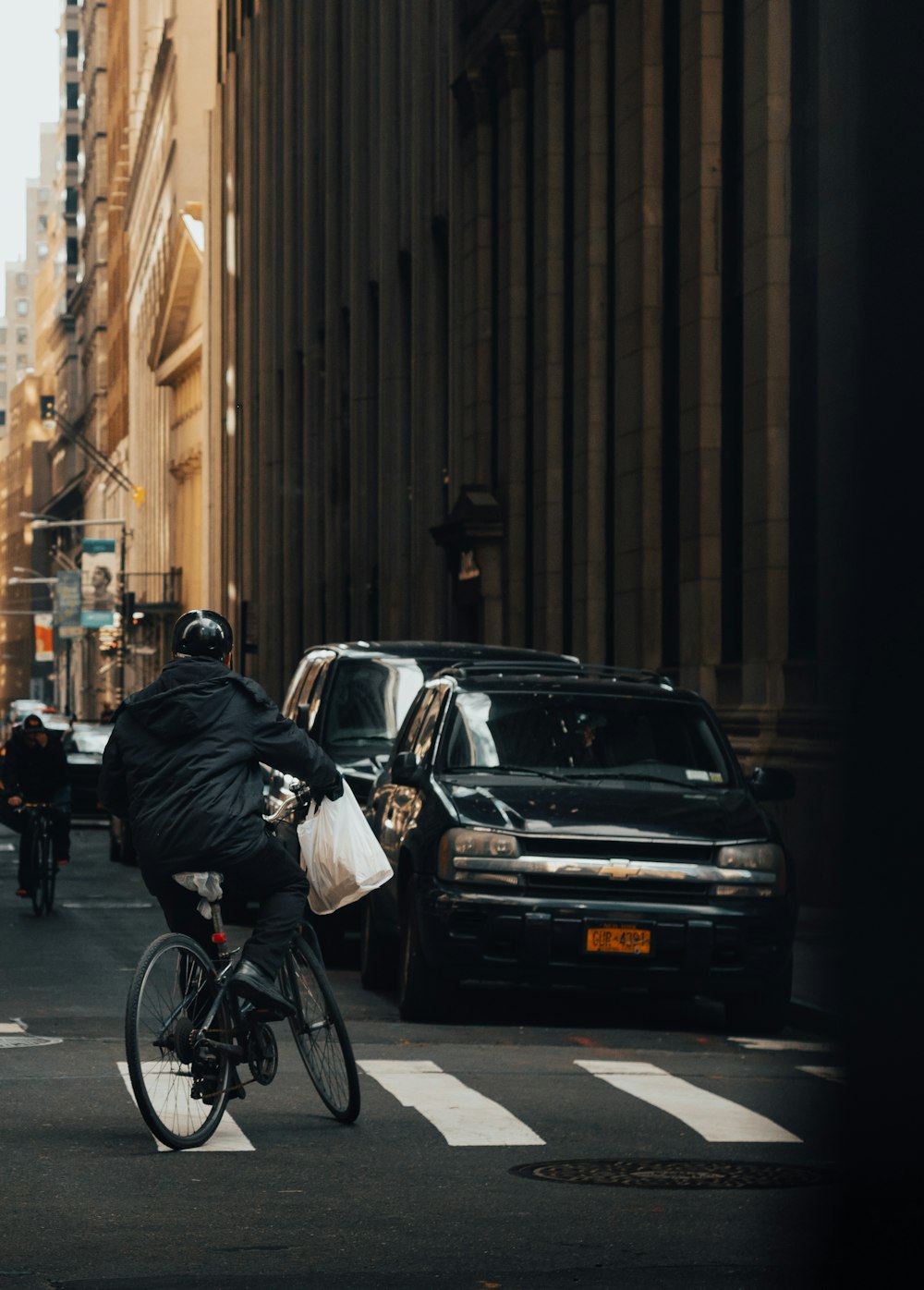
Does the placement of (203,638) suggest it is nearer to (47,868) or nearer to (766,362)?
(47,868)

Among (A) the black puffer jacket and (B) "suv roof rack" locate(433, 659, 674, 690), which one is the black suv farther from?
(A) the black puffer jacket

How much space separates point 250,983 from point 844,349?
6052mm

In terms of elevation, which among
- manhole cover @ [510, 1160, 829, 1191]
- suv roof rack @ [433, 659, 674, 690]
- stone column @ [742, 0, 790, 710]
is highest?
stone column @ [742, 0, 790, 710]

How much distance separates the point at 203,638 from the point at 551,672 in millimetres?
5924

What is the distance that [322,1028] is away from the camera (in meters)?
8.18

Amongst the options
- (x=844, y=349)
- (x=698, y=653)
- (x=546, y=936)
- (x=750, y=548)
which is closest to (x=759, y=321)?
(x=750, y=548)

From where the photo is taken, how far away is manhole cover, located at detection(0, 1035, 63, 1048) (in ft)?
35.3

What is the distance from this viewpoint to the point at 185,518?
88.4 m

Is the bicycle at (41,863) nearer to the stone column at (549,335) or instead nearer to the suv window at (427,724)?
the suv window at (427,724)

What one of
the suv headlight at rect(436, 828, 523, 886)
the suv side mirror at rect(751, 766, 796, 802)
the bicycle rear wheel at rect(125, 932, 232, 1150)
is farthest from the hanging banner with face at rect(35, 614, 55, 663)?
the bicycle rear wheel at rect(125, 932, 232, 1150)

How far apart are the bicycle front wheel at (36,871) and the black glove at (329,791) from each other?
12268 mm

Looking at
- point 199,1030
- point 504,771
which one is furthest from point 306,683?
point 199,1030

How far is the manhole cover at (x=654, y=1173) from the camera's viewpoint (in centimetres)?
709

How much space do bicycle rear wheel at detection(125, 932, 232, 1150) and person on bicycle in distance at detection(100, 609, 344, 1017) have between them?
159 millimetres
